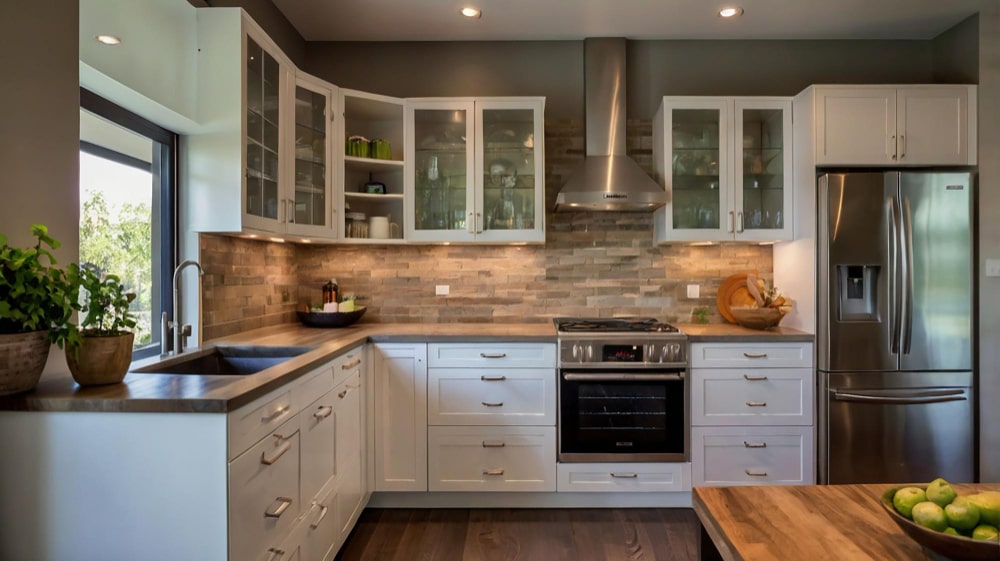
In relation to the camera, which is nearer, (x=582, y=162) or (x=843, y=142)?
(x=843, y=142)

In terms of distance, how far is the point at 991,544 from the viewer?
677mm

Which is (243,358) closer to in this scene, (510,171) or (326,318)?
(326,318)

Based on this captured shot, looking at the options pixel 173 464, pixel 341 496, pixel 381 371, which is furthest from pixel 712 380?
pixel 173 464

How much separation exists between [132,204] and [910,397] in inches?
149

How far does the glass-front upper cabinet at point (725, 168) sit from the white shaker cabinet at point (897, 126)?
24 centimetres

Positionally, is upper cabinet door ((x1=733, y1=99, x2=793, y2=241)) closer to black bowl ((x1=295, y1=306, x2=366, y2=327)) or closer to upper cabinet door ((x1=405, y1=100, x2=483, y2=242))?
upper cabinet door ((x1=405, y1=100, x2=483, y2=242))

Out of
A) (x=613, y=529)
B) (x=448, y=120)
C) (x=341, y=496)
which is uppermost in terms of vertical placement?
(x=448, y=120)

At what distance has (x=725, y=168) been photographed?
9.50ft

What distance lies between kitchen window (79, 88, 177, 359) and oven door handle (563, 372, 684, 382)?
6.42 feet

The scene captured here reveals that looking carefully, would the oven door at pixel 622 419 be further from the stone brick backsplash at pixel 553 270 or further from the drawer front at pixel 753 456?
the stone brick backsplash at pixel 553 270

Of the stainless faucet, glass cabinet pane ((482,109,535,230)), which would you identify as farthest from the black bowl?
glass cabinet pane ((482,109,535,230))

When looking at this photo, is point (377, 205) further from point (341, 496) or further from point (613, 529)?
point (613, 529)

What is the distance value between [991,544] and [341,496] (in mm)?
2073

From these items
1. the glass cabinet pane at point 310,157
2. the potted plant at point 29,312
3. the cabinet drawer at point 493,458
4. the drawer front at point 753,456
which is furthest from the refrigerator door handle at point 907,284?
the potted plant at point 29,312
